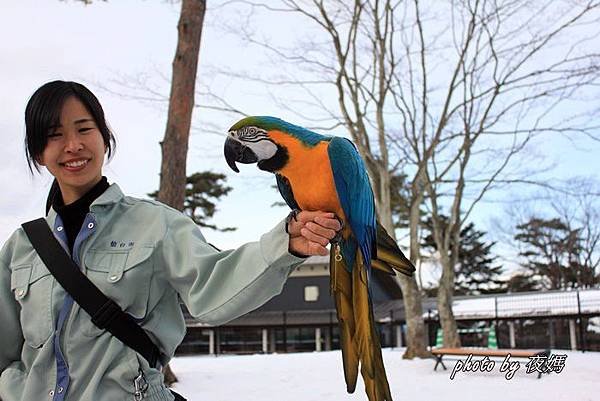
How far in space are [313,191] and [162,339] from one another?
556 mm

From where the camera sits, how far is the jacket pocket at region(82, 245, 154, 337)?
49.3 inches

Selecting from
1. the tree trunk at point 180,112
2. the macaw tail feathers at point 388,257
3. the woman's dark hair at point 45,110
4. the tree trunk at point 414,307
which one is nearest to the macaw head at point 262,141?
the macaw tail feathers at point 388,257

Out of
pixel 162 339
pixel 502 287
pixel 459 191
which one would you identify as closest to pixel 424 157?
pixel 459 191

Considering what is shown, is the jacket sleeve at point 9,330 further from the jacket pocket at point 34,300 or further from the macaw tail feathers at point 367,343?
the macaw tail feathers at point 367,343

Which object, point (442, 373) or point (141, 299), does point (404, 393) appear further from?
point (141, 299)

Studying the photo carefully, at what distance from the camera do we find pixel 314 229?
931 mm

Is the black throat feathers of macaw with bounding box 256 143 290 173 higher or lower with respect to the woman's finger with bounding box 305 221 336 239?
higher

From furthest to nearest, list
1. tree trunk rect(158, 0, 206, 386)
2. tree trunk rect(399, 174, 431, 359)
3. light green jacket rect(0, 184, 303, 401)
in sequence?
tree trunk rect(399, 174, 431, 359)
tree trunk rect(158, 0, 206, 386)
light green jacket rect(0, 184, 303, 401)

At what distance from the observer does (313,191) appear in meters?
0.99

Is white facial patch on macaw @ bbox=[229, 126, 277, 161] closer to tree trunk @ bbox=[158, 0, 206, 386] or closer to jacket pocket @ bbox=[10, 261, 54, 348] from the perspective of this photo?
jacket pocket @ bbox=[10, 261, 54, 348]

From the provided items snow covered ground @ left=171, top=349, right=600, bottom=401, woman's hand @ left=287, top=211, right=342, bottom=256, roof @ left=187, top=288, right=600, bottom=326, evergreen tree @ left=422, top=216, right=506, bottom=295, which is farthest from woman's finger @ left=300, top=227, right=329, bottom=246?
evergreen tree @ left=422, top=216, right=506, bottom=295

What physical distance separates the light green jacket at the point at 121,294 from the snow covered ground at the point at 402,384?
3949mm

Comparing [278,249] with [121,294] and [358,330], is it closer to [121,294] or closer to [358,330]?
[358,330]

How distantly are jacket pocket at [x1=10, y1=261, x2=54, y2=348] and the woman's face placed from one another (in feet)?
0.71
